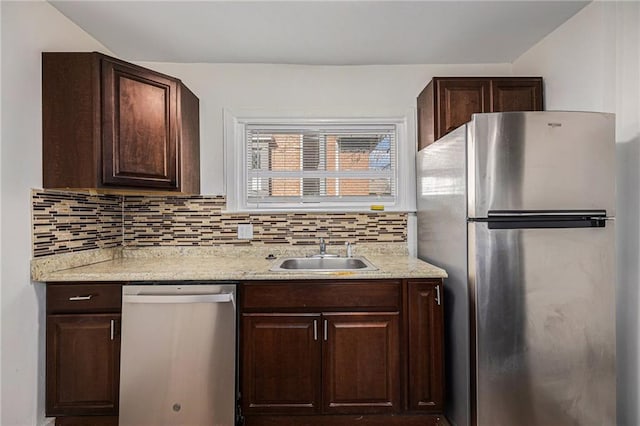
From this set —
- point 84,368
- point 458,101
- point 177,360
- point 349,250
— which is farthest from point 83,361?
point 458,101

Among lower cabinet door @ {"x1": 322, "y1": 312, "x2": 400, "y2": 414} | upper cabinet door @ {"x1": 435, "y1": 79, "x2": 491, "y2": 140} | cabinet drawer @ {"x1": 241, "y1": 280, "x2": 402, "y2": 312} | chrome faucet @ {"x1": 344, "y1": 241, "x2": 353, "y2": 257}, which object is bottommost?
lower cabinet door @ {"x1": 322, "y1": 312, "x2": 400, "y2": 414}

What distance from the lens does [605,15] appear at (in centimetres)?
176

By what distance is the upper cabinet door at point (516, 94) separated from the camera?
86.2 inches

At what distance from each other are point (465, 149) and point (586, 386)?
49.6 inches

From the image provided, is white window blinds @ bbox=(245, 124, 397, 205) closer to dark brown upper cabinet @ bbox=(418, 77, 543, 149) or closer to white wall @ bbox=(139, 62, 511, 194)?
white wall @ bbox=(139, 62, 511, 194)

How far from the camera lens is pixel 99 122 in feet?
5.90

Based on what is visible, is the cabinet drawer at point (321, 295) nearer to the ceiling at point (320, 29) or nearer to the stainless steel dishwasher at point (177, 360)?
the stainless steel dishwasher at point (177, 360)

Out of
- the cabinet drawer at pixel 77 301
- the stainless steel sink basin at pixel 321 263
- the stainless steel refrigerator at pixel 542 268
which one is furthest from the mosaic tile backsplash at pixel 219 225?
the stainless steel refrigerator at pixel 542 268

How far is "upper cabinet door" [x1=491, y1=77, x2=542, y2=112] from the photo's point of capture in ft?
7.18

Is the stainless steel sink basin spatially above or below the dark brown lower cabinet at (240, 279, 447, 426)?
above

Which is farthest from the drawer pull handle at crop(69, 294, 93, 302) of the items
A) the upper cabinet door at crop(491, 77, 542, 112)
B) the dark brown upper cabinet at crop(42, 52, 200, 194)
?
the upper cabinet door at crop(491, 77, 542, 112)

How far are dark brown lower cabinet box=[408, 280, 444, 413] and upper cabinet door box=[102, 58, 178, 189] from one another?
166cm

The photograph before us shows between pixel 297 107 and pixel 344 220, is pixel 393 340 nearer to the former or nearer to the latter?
pixel 344 220

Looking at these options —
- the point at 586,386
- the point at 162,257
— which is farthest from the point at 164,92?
the point at 586,386
